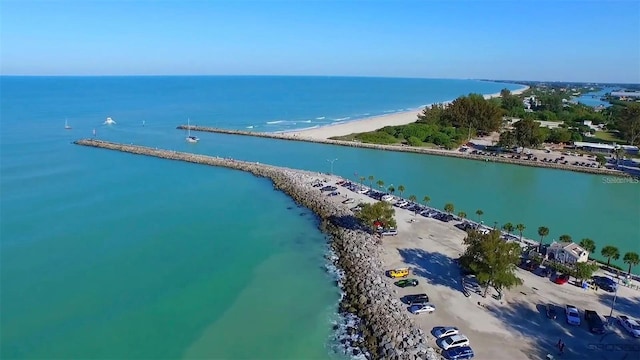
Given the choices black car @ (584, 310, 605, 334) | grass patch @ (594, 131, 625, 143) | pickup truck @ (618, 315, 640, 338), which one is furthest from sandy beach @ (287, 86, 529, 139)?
pickup truck @ (618, 315, 640, 338)

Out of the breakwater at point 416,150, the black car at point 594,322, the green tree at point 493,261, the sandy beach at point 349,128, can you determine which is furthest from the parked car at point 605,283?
the sandy beach at point 349,128

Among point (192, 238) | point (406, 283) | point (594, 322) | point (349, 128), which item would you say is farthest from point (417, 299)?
point (349, 128)

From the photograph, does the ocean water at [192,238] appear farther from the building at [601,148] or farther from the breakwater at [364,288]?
the building at [601,148]

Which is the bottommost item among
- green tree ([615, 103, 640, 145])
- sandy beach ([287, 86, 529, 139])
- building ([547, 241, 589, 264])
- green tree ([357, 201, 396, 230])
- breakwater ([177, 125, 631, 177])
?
building ([547, 241, 589, 264])

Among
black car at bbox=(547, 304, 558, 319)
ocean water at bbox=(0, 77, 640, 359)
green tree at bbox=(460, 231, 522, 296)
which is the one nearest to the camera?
black car at bbox=(547, 304, 558, 319)

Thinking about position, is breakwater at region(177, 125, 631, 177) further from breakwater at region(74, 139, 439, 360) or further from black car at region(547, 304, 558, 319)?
black car at region(547, 304, 558, 319)

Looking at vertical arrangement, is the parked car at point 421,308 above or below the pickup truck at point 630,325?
below
